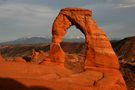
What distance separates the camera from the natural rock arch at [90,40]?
29.0m

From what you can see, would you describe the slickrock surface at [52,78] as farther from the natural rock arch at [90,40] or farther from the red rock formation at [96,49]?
the natural rock arch at [90,40]

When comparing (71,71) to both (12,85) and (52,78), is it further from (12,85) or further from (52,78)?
(12,85)

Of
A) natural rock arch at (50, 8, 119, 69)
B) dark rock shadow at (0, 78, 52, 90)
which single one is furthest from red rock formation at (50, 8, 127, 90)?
dark rock shadow at (0, 78, 52, 90)

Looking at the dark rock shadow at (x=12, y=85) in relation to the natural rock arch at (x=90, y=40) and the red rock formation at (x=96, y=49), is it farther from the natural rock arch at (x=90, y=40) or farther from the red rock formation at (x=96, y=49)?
the natural rock arch at (x=90, y=40)

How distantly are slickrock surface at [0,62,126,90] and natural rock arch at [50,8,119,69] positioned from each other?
62 cm

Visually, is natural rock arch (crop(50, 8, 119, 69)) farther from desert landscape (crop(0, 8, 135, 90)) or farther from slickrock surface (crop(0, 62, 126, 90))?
slickrock surface (crop(0, 62, 126, 90))

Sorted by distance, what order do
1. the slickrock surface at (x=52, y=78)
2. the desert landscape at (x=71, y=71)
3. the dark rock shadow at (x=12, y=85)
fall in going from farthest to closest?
the desert landscape at (x=71, y=71)
the slickrock surface at (x=52, y=78)
the dark rock shadow at (x=12, y=85)

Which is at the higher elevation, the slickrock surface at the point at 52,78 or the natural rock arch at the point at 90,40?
the natural rock arch at the point at 90,40

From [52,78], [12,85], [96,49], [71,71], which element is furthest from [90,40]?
[12,85]

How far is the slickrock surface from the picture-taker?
74.7 ft

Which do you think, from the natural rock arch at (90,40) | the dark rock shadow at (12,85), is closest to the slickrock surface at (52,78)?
the dark rock shadow at (12,85)

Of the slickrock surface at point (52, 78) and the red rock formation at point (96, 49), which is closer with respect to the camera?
the slickrock surface at point (52, 78)

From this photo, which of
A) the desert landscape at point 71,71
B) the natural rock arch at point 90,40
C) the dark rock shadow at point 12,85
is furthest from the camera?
the natural rock arch at point 90,40

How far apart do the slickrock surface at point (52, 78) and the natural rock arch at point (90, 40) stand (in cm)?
62
